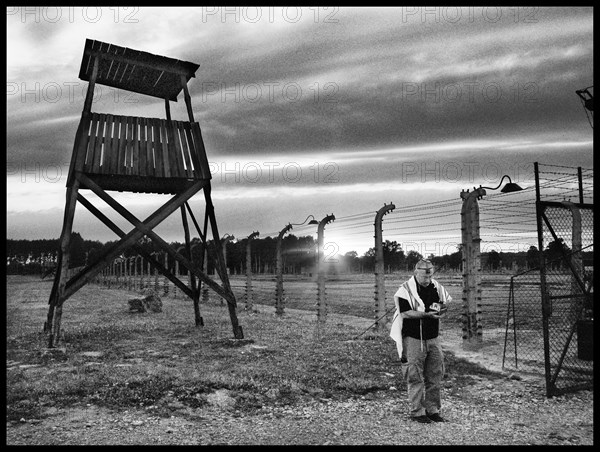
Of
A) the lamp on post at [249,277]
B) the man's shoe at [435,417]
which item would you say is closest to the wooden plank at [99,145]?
the man's shoe at [435,417]

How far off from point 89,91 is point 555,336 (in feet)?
42.1

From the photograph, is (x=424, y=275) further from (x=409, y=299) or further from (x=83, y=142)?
(x=83, y=142)

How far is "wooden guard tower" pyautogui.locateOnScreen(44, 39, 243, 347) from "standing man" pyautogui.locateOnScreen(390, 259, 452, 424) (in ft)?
20.5

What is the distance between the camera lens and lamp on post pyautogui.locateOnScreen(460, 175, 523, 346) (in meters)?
11.6

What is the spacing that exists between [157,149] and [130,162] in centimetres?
77

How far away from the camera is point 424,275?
6.83 meters

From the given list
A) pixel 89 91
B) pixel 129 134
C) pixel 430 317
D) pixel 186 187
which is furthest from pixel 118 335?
pixel 430 317

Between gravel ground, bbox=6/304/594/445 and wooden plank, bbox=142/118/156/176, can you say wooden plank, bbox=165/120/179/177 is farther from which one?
gravel ground, bbox=6/304/594/445

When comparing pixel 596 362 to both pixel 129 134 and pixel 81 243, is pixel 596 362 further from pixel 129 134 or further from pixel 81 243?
pixel 81 243

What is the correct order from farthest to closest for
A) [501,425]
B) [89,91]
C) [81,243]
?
[81,243] → [89,91] → [501,425]

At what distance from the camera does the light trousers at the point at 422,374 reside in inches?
259

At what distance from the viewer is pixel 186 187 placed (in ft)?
41.2

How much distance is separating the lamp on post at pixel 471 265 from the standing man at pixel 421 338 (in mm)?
5100

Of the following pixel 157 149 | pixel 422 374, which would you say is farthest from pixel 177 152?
pixel 422 374
